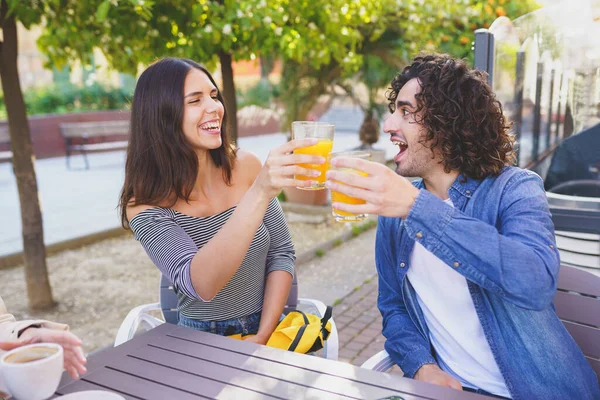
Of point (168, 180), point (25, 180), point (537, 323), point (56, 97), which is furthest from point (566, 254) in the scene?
point (56, 97)

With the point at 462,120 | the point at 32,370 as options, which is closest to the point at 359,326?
the point at 462,120

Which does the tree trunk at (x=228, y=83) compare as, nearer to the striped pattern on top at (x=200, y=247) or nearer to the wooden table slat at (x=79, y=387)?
the striped pattern on top at (x=200, y=247)

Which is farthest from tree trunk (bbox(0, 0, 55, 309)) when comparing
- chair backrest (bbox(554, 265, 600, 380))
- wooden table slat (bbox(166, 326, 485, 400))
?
chair backrest (bbox(554, 265, 600, 380))

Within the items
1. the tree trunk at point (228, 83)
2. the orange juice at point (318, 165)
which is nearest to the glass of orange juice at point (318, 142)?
the orange juice at point (318, 165)

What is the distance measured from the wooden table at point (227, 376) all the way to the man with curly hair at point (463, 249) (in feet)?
1.05

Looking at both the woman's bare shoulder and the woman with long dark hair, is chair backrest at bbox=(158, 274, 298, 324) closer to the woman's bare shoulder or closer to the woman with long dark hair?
the woman with long dark hair

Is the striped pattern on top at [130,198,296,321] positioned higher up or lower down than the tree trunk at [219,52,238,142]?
lower down

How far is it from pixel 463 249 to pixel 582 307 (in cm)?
66

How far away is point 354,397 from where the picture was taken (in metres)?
1.22

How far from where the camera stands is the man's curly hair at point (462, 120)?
1.58 metres

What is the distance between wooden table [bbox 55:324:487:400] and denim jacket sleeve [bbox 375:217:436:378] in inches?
13.6

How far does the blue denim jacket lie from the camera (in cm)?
126

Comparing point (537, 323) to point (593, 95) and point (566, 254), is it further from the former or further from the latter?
point (593, 95)

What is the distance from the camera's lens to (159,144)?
202 centimetres
